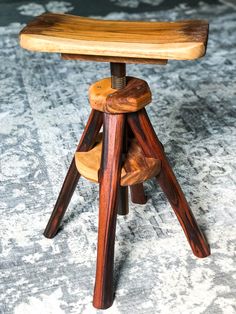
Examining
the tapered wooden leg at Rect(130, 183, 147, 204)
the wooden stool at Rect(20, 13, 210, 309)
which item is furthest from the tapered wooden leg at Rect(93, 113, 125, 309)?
the tapered wooden leg at Rect(130, 183, 147, 204)

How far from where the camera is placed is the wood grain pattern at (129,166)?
1.31 metres

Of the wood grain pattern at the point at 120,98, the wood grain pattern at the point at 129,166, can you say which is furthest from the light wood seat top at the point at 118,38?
the wood grain pattern at the point at 129,166

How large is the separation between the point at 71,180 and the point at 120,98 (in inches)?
11.6

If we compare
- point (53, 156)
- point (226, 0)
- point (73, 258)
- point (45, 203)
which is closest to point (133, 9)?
point (226, 0)

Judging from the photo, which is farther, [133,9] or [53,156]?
[133,9]

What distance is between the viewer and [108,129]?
128cm

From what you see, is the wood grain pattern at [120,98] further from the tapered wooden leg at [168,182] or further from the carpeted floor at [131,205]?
the carpeted floor at [131,205]

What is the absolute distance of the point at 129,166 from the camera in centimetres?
133

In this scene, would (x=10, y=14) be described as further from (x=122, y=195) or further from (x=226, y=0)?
(x=122, y=195)

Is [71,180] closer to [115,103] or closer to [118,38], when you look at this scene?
[115,103]

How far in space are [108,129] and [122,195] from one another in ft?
1.05

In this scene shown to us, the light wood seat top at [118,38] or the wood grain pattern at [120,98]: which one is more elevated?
the light wood seat top at [118,38]

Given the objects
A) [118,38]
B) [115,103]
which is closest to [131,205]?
[115,103]

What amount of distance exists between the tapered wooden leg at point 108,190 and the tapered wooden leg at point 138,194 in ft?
1.09
